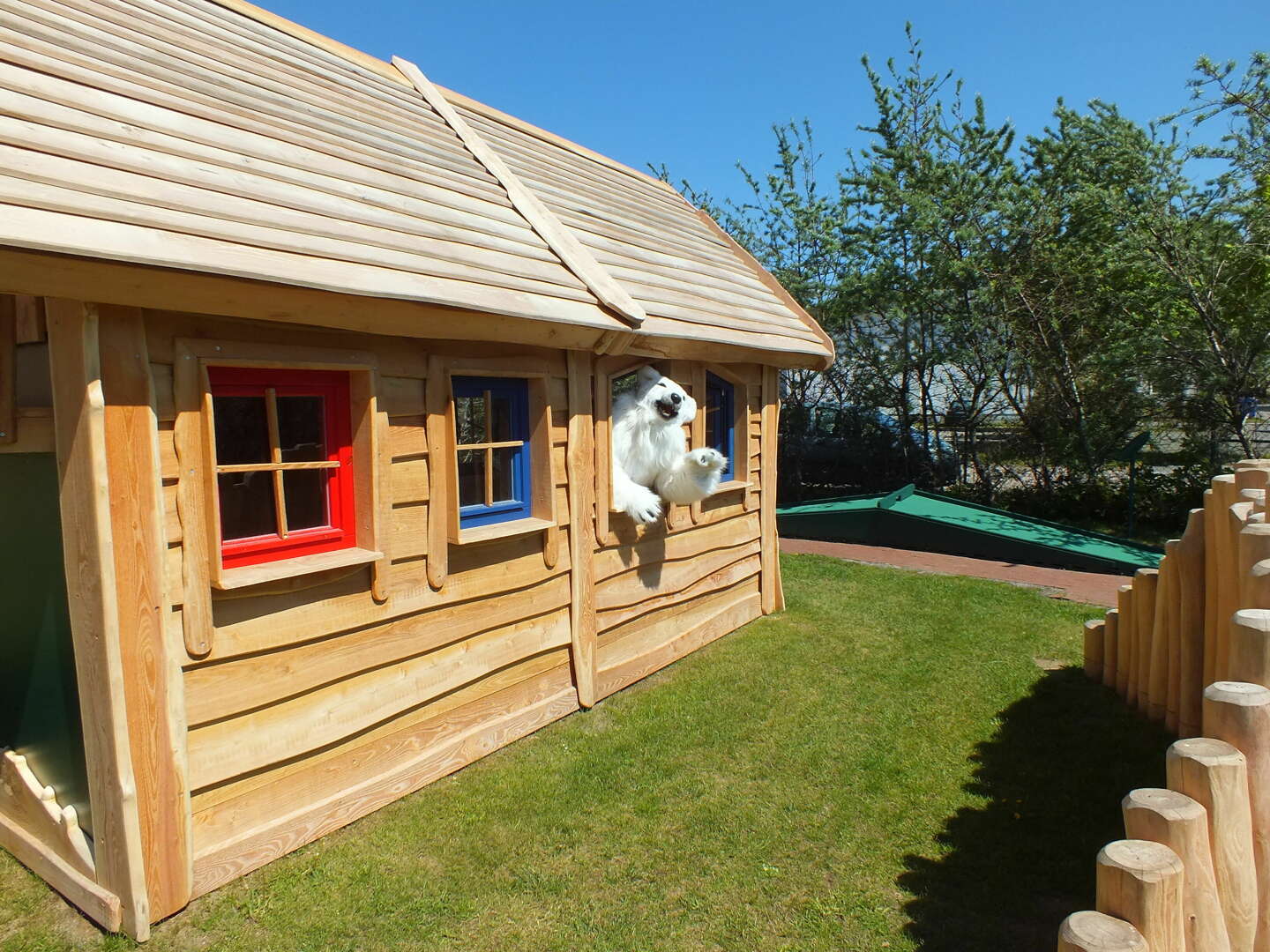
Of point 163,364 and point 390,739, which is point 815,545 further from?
point 163,364

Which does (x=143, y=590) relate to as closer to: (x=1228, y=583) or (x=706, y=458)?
(x=706, y=458)

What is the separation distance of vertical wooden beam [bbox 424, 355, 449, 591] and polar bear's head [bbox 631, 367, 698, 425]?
1.72 m

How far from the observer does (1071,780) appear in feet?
14.1

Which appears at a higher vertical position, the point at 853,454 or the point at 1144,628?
the point at 853,454

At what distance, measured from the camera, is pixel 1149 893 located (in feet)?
6.01

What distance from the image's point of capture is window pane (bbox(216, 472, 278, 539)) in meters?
3.62

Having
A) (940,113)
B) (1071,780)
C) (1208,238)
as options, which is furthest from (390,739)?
(940,113)

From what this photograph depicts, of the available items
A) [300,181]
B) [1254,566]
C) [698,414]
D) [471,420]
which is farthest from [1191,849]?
[698,414]

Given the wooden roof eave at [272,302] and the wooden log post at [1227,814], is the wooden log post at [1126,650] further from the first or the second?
the wooden roof eave at [272,302]

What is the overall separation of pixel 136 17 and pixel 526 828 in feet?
15.1

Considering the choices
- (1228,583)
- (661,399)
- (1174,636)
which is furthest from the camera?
(661,399)

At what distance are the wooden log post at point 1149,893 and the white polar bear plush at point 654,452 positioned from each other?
3.82 metres

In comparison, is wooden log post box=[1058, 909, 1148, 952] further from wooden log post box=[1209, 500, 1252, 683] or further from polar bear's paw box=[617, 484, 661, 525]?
polar bear's paw box=[617, 484, 661, 525]

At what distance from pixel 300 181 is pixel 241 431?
121 centimetres
